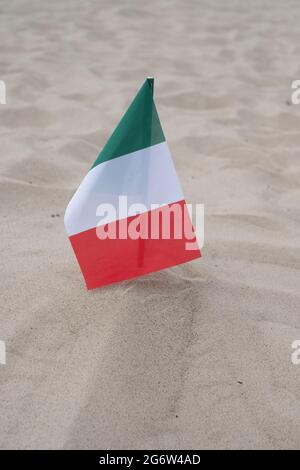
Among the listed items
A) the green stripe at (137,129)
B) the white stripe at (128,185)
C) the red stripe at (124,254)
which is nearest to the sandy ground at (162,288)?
the red stripe at (124,254)

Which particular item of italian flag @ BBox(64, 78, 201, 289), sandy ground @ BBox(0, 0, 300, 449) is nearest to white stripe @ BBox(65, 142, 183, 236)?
italian flag @ BBox(64, 78, 201, 289)

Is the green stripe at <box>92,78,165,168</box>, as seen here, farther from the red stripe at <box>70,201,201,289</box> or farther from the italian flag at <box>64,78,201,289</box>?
the red stripe at <box>70,201,201,289</box>

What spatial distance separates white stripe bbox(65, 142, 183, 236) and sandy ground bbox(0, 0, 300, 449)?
224 millimetres

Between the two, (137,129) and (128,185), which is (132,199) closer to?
(128,185)

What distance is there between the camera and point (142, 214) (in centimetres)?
117

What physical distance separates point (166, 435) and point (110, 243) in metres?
0.41

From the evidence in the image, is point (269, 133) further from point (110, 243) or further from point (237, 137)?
point (110, 243)

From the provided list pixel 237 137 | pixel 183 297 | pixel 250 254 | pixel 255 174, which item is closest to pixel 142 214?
pixel 183 297

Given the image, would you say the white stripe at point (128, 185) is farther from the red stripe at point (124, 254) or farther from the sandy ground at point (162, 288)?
the sandy ground at point (162, 288)

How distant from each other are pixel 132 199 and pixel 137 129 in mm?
144

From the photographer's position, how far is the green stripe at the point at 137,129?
1.11 meters

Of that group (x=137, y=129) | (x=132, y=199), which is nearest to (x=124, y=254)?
(x=132, y=199)

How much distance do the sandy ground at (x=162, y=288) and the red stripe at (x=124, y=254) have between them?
63 mm

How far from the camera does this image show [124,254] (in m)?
1.22
